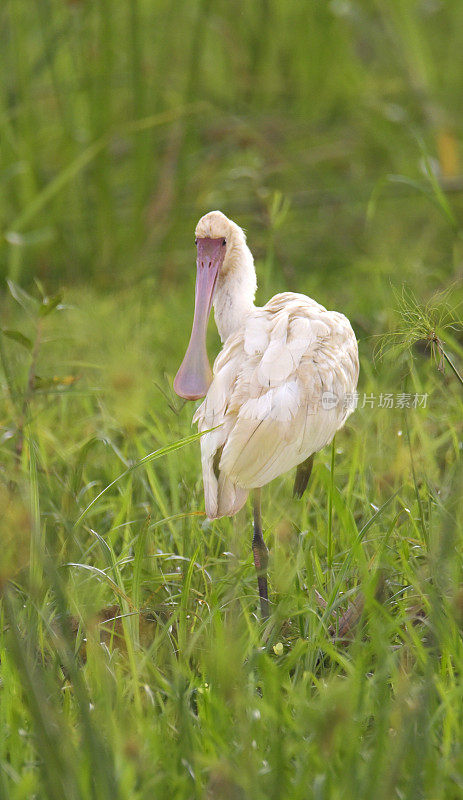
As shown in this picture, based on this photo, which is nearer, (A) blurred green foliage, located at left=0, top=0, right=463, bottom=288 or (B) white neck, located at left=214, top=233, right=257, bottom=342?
(B) white neck, located at left=214, top=233, right=257, bottom=342

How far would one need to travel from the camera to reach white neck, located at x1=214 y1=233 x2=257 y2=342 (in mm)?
1921

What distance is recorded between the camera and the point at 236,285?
75.5 inches

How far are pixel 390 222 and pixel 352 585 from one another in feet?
9.24

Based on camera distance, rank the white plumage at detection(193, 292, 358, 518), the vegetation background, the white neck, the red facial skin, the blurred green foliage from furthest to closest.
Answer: the blurred green foliage, the white neck, the red facial skin, the white plumage at detection(193, 292, 358, 518), the vegetation background

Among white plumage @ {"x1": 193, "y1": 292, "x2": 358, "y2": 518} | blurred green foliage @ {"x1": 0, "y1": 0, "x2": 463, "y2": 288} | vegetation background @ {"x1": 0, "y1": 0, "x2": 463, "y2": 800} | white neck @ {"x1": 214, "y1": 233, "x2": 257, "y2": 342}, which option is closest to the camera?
vegetation background @ {"x1": 0, "y1": 0, "x2": 463, "y2": 800}

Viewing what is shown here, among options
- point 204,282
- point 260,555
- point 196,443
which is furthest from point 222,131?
point 260,555

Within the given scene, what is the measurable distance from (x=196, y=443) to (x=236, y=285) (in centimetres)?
45

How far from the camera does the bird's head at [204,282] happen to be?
1.74 meters

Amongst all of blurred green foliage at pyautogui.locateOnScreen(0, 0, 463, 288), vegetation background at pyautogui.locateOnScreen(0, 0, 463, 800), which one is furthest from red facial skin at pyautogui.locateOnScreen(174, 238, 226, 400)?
blurred green foliage at pyautogui.locateOnScreen(0, 0, 463, 288)

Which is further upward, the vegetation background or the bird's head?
the bird's head

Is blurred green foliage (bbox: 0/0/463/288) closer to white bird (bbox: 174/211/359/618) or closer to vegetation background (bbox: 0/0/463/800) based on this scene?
vegetation background (bbox: 0/0/463/800)

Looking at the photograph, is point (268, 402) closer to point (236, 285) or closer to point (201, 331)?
point (201, 331)

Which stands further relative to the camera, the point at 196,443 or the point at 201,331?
the point at 196,443

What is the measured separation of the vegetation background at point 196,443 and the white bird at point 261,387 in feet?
0.35
